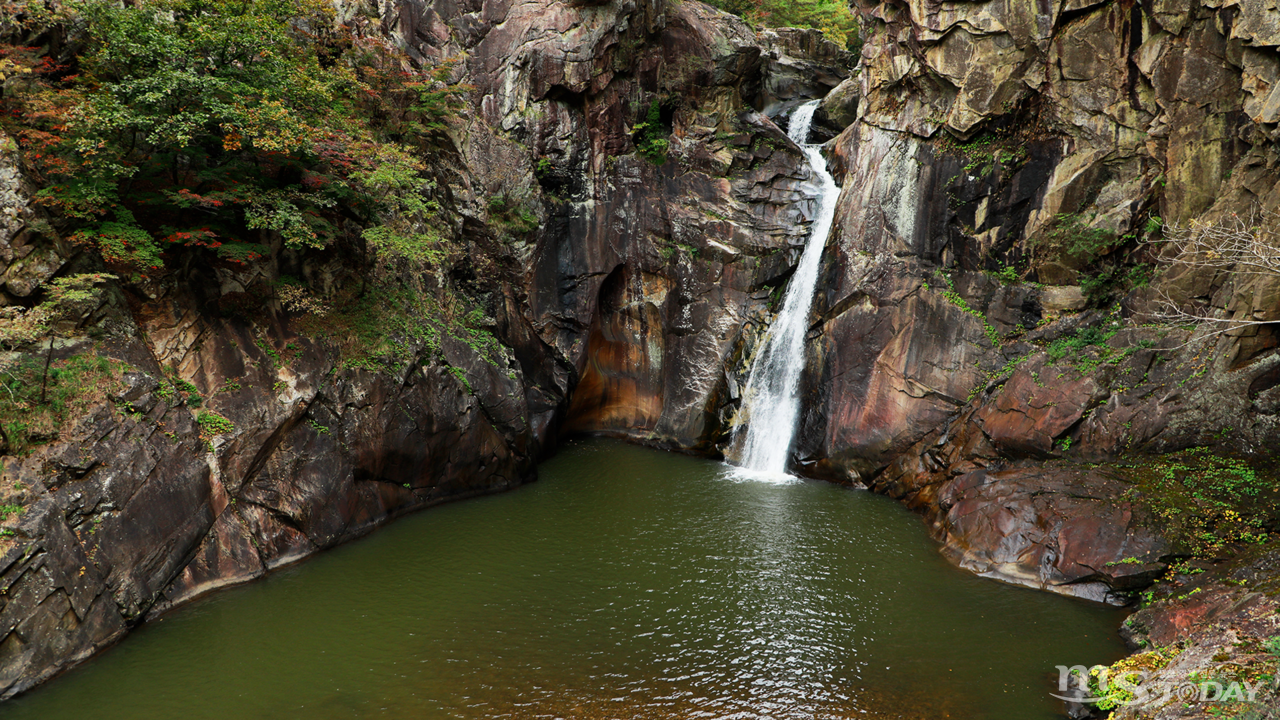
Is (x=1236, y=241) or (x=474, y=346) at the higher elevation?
(x=1236, y=241)

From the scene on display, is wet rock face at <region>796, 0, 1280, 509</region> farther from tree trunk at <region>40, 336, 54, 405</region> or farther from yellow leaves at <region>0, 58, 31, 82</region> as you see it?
yellow leaves at <region>0, 58, 31, 82</region>

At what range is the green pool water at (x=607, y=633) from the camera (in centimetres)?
833

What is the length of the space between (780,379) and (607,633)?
1043 centimetres

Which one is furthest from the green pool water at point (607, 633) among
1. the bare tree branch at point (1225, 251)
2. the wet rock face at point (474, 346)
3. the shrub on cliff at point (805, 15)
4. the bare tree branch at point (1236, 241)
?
the shrub on cliff at point (805, 15)

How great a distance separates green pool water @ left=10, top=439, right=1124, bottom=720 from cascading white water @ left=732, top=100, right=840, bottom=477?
162 inches

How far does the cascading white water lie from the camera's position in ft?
59.9

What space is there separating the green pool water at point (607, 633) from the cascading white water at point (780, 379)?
4.11 m

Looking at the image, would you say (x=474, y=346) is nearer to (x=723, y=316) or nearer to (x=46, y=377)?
(x=723, y=316)

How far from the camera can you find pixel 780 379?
18719mm

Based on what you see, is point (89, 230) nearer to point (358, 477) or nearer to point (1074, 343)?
point (358, 477)

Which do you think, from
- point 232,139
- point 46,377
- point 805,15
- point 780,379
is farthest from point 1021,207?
point 46,377

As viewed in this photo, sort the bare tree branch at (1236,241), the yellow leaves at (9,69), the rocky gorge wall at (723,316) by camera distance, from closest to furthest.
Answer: the yellow leaves at (9,69), the bare tree branch at (1236,241), the rocky gorge wall at (723,316)

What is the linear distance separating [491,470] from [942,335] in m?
11.3

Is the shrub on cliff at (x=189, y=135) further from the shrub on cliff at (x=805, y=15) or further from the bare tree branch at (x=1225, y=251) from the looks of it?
the shrub on cliff at (x=805, y=15)
